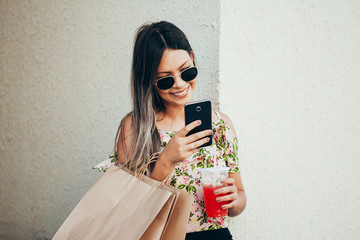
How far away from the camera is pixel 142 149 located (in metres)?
1.51

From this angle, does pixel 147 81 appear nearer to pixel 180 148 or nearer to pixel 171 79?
pixel 171 79

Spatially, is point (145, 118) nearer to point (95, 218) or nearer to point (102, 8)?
point (95, 218)

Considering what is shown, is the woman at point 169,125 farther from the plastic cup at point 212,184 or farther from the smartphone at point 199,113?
the smartphone at point 199,113

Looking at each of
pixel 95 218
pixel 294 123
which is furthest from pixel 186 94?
pixel 294 123

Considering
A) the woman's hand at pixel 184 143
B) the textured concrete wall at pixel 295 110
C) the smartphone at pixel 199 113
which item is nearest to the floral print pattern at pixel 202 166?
the woman's hand at pixel 184 143

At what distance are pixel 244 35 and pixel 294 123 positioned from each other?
2.53 feet

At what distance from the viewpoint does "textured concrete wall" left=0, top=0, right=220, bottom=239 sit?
7.97 ft

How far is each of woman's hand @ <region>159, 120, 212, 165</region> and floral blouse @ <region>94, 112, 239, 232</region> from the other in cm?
21

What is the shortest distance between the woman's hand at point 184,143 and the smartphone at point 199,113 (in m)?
0.03

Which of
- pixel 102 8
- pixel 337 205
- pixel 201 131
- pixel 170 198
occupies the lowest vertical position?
pixel 337 205

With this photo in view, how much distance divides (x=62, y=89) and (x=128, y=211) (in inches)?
86.0

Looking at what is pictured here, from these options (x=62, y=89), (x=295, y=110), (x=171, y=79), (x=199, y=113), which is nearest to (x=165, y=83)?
(x=171, y=79)

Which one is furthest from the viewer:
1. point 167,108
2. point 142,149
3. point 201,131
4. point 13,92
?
point 13,92

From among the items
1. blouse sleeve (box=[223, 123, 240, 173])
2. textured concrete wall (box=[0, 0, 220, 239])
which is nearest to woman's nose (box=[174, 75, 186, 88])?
blouse sleeve (box=[223, 123, 240, 173])
